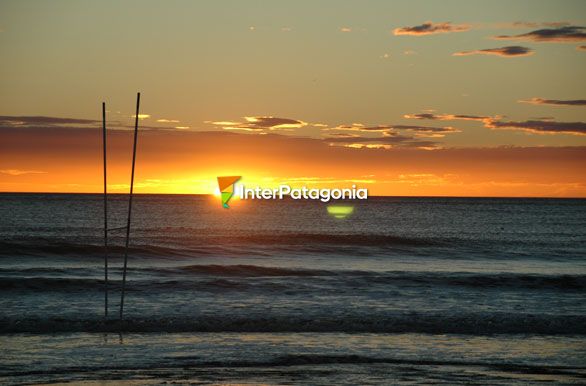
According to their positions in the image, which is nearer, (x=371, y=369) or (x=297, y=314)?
(x=371, y=369)

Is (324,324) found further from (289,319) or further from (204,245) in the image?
(204,245)

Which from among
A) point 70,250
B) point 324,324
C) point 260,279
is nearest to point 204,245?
point 70,250

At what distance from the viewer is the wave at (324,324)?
18156 mm

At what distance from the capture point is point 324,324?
1900cm

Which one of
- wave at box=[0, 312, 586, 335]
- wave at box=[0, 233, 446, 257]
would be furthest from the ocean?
wave at box=[0, 233, 446, 257]

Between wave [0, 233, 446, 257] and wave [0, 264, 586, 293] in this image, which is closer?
wave [0, 264, 586, 293]

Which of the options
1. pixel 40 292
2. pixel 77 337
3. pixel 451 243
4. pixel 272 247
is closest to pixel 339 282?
pixel 40 292

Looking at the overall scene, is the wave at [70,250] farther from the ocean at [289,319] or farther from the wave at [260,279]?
the wave at [260,279]

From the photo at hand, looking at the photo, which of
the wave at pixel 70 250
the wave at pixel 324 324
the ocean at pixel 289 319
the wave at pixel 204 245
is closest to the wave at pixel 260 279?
the ocean at pixel 289 319

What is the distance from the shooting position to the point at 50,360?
1407 cm

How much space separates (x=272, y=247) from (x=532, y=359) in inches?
1330

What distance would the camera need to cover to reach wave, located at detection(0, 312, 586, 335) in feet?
59.6

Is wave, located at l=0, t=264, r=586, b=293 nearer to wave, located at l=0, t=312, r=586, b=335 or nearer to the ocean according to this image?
the ocean

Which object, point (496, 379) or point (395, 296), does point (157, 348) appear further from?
point (395, 296)
